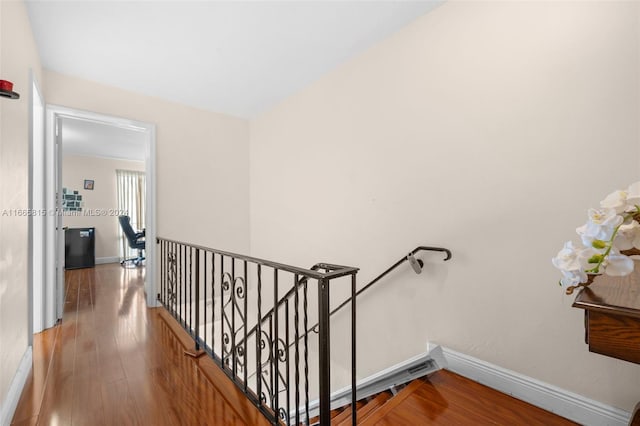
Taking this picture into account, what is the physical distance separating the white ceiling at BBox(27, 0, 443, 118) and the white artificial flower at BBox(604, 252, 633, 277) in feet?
6.76

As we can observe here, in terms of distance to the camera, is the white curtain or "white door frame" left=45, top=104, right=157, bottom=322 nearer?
"white door frame" left=45, top=104, right=157, bottom=322

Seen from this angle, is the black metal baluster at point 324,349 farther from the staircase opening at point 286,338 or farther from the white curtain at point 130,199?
the white curtain at point 130,199

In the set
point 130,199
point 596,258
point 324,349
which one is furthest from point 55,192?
point 130,199

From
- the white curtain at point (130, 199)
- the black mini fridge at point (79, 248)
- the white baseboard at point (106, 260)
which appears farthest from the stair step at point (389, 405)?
the white baseboard at point (106, 260)

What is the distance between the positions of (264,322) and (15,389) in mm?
1994

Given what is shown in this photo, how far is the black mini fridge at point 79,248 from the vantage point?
543 centimetres

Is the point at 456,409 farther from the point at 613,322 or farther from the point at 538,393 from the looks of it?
the point at 613,322

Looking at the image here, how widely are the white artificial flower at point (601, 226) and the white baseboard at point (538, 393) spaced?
48.1 inches

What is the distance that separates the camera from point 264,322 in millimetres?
3203

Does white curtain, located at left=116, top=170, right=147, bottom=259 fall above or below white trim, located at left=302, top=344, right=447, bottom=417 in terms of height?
above

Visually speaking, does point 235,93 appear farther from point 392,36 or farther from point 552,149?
point 552,149

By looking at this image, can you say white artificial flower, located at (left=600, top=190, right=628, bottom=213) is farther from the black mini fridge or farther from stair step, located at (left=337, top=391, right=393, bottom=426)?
the black mini fridge

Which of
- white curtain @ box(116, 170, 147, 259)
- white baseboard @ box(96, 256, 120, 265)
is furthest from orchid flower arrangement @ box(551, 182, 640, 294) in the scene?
white baseboard @ box(96, 256, 120, 265)

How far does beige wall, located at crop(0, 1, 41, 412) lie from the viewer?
54.5 inches
